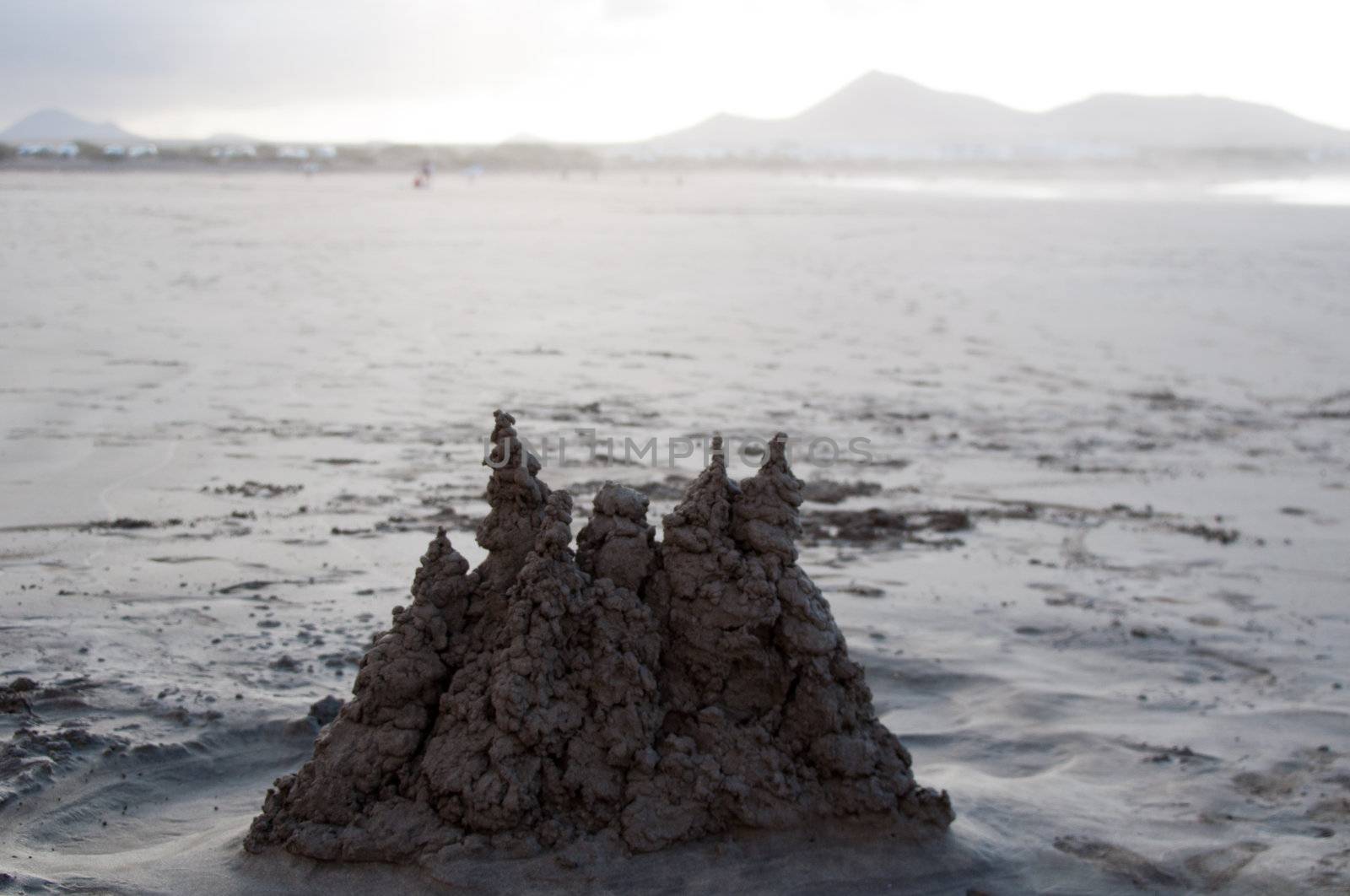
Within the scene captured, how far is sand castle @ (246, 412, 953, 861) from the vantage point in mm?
2801

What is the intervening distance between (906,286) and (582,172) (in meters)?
52.9

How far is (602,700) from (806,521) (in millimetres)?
3172

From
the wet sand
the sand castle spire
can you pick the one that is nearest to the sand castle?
A: the sand castle spire

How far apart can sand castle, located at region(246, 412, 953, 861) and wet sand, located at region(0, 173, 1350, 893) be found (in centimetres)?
11

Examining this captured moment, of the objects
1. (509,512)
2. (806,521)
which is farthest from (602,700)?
(806,521)

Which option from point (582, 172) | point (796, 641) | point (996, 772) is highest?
point (582, 172)

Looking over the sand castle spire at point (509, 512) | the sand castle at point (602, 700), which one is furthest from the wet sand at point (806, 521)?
the sand castle spire at point (509, 512)

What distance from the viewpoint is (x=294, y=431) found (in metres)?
7.46

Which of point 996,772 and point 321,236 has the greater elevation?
point 321,236

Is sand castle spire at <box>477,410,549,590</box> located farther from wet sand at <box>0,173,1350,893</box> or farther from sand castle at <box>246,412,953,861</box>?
wet sand at <box>0,173,1350,893</box>

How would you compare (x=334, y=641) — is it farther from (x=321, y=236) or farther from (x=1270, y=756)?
(x=321, y=236)

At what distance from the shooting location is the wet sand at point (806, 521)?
311cm

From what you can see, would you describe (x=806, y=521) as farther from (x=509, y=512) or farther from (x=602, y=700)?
(x=602, y=700)

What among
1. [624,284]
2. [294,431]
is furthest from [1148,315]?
[294,431]
